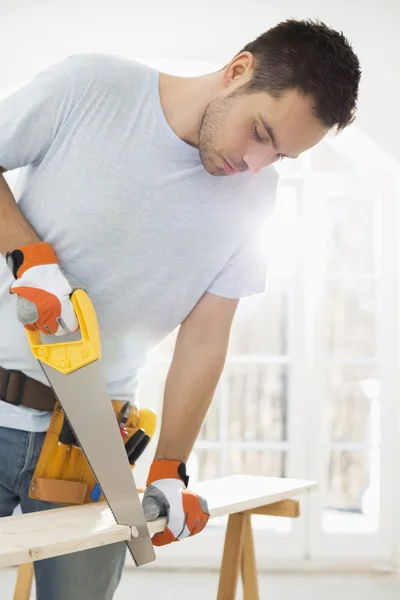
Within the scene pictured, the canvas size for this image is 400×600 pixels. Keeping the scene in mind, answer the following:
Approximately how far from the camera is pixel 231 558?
7.40ft

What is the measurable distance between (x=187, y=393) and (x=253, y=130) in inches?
21.9

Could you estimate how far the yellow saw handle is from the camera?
4.24ft

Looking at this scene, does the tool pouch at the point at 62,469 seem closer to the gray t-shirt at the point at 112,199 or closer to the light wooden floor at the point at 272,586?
the gray t-shirt at the point at 112,199

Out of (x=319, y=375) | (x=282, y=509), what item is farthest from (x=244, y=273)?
(x=319, y=375)

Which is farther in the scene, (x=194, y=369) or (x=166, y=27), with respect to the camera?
(x=166, y=27)

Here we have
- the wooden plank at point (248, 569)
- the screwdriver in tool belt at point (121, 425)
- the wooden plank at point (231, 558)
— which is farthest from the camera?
the wooden plank at point (248, 569)

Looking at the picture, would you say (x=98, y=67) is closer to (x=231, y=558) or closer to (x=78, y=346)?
(x=78, y=346)

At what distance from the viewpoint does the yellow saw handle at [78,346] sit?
50.9 inches

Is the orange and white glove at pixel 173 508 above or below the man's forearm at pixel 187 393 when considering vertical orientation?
below

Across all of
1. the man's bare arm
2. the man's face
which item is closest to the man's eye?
the man's face

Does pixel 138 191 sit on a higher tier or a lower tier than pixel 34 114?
lower

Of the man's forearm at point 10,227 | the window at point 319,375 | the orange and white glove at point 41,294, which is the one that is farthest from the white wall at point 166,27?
the orange and white glove at point 41,294

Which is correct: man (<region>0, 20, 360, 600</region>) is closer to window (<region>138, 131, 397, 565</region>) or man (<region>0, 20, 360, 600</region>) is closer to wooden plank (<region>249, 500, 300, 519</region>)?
wooden plank (<region>249, 500, 300, 519</region>)

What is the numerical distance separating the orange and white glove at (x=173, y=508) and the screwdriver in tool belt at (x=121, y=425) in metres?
0.12
